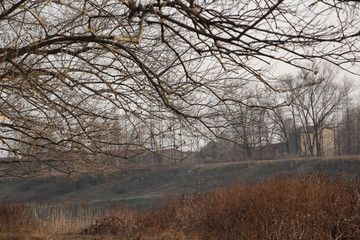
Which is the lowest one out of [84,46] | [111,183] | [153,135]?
[111,183]

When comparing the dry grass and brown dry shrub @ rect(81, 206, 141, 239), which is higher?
the dry grass

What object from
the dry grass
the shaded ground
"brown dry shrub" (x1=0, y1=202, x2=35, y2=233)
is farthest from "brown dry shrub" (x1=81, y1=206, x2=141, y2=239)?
the shaded ground

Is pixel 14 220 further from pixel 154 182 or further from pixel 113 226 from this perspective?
pixel 154 182

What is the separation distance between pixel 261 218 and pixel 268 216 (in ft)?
0.74

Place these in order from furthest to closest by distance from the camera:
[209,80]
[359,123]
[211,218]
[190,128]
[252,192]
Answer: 1. [359,123]
2. [252,192]
3. [211,218]
4. [190,128]
5. [209,80]

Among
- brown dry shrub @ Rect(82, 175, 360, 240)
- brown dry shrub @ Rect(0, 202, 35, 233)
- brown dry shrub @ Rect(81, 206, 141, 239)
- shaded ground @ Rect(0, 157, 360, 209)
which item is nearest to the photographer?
brown dry shrub @ Rect(82, 175, 360, 240)

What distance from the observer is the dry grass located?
667 centimetres

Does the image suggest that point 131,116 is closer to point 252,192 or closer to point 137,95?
point 137,95

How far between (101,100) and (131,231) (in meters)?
3.86

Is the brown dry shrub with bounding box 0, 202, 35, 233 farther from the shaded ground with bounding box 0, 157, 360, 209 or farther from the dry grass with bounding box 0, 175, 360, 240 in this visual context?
the shaded ground with bounding box 0, 157, 360, 209

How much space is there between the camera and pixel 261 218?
7492mm

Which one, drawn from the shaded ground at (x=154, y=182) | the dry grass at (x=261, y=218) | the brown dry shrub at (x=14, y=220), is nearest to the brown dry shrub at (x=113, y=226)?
the dry grass at (x=261, y=218)

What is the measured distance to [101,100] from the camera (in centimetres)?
636

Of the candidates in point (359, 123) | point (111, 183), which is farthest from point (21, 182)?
point (359, 123)
